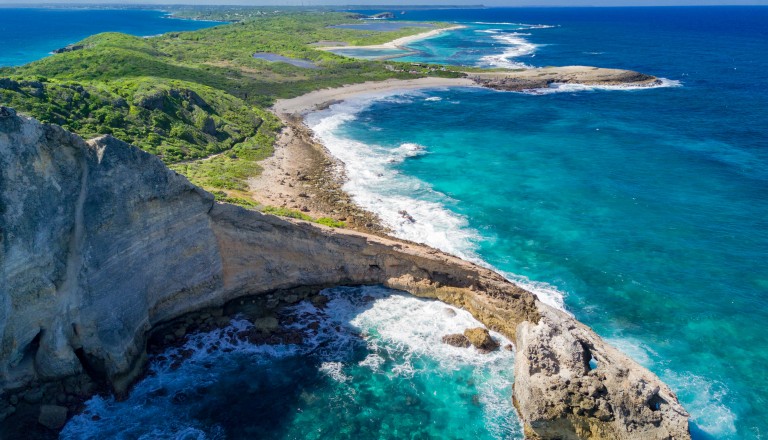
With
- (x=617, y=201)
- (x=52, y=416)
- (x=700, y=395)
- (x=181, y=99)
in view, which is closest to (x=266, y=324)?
(x=52, y=416)

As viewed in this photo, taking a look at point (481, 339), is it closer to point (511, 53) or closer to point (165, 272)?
point (165, 272)

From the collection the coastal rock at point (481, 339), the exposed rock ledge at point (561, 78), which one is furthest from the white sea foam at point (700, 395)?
the exposed rock ledge at point (561, 78)

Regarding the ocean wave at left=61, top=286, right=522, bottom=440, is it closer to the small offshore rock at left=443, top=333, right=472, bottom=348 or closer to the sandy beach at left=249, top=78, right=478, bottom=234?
the small offshore rock at left=443, top=333, right=472, bottom=348

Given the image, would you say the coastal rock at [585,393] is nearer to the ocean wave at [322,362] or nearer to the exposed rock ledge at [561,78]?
the ocean wave at [322,362]

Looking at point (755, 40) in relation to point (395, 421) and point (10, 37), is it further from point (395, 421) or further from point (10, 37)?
point (10, 37)

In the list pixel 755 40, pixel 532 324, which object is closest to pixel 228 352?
pixel 532 324

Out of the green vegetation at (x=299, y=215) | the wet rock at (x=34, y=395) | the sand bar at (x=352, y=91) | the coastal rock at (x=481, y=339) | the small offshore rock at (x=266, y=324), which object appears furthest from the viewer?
the sand bar at (x=352, y=91)

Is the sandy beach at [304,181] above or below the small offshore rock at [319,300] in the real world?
above

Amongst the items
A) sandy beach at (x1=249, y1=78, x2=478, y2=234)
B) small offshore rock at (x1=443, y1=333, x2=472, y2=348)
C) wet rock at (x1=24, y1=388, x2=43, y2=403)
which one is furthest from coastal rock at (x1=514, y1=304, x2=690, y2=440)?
wet rock at (x1=24, y1=388, x2=43, y2=403)
